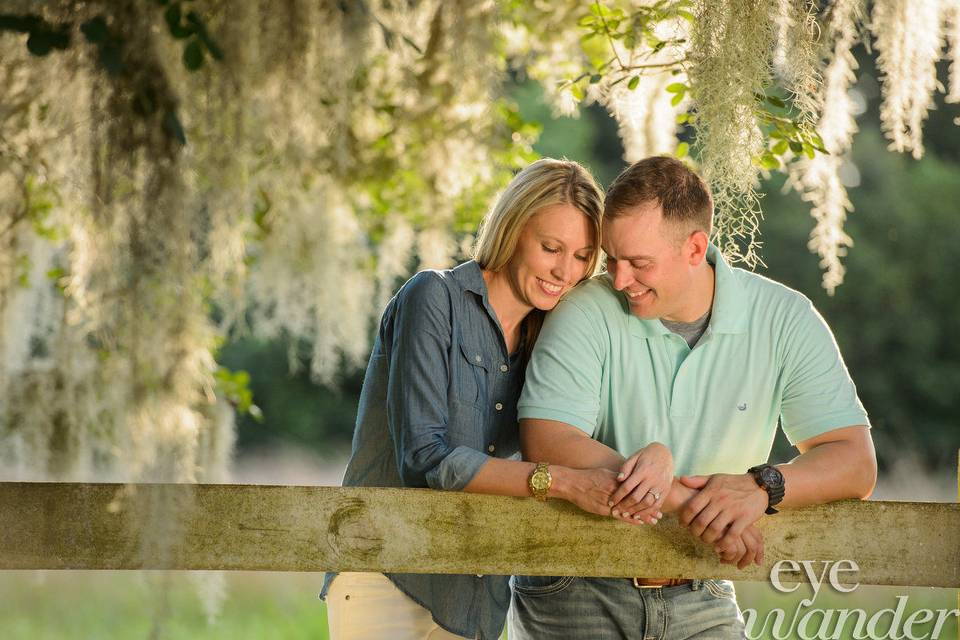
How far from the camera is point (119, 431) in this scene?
1.55 m

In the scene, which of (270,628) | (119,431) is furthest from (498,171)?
(270,628)

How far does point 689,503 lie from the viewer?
1706 mm

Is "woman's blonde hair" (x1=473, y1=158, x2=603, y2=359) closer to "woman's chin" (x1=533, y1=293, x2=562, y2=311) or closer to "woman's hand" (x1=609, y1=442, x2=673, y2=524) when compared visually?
"woman's chin" (x1=533, y1=293, x2=562, y2=311)

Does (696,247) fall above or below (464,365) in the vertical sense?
above

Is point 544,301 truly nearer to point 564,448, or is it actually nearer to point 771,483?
point 564,448

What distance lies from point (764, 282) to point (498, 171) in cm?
168

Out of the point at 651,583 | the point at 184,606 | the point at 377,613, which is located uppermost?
the point at 651,583

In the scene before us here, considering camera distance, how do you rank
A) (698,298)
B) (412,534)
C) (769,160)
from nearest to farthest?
(412,534), (698,298), (769,160)

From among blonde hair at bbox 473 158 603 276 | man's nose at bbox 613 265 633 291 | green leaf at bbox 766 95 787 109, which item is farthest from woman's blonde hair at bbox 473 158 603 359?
green leaf at bbox 766 95 787 109

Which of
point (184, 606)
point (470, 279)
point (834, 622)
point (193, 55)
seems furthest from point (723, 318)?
point (184, 606)

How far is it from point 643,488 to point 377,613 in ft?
1.85

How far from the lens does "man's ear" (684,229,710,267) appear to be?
1972 mm

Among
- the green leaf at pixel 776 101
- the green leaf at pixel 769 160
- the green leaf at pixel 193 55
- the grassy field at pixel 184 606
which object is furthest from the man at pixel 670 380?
the grassy field at pixel 184 606

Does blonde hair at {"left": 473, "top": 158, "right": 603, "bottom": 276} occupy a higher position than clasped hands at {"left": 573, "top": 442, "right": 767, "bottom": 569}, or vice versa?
blonde hair at {"left": 473, "top": 158, "right": 603, "bottom": 276}
